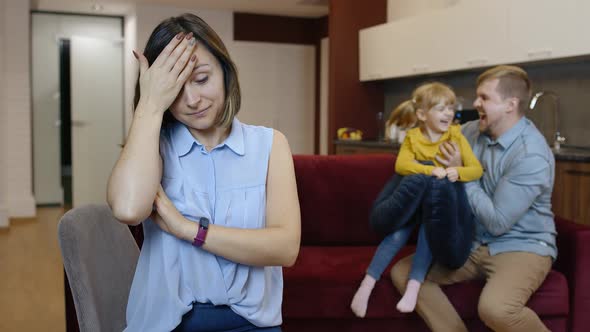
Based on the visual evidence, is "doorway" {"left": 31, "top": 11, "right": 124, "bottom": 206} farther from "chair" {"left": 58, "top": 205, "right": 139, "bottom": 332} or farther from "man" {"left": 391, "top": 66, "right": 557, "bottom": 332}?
"chair" {"left": 58, "top": 205, "right": 139, "bottom": 332}

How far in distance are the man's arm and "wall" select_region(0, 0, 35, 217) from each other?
659 cm

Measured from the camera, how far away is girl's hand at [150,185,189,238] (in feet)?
4.00

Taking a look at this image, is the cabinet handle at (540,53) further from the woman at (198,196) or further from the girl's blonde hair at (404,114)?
the woman at (198,196)

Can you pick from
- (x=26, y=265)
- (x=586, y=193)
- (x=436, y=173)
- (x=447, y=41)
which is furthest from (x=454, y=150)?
(x=26, y=265)

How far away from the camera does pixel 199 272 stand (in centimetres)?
126

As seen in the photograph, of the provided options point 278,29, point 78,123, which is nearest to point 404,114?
point 278,29

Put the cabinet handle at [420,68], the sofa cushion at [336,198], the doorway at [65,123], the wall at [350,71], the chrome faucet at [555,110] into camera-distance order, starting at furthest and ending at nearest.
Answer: the doorway at [65,123], the wall at [350,71], the cabinet handle at [420,68], the chrome faucet at [555,110], the sofa cushion at [336,198]

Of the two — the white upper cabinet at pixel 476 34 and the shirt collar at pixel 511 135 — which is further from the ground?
the white upper cabinet at pixel 476 34

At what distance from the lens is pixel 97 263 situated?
1.48 metres

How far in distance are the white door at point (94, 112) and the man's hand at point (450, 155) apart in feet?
23.0

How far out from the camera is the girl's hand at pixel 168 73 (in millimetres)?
1188

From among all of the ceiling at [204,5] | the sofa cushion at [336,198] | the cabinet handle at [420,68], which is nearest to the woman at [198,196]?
the sofa cushion at [336,198]

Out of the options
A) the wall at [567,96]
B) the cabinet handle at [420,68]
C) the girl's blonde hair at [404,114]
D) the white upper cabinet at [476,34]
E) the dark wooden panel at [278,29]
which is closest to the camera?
the girl's blonde hair at [404,114]

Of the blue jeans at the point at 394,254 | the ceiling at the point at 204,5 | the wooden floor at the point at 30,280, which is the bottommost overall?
the wooden floor at the point at 30,280
